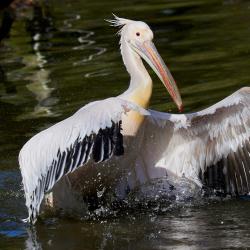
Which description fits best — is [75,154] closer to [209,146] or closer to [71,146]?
[71,146]

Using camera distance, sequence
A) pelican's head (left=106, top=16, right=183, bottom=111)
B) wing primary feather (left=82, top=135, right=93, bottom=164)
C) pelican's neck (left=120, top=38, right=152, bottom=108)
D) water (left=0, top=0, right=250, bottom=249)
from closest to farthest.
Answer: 1. wing primary feather (left=82, top=135, right=93, bottom=164)
2. water (left=0, top=0, right=250, bottom=249)
3. pelican's neck (left=120, top=38, right=152, bottom=108)
4. pelican's head (left=106, top=16, right=183, bottom=111)

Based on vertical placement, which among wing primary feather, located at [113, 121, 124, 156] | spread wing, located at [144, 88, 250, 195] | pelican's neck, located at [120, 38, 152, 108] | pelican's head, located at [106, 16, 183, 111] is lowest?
spread wing, located at [144, 88, 250, 195]

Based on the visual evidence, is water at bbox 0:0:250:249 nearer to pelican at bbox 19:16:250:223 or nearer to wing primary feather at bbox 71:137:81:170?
pelican at bbox 19:16:250:223

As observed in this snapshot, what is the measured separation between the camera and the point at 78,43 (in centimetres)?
1264

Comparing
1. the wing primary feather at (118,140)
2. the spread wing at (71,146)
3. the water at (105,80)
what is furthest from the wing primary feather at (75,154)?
the water at (105,80)

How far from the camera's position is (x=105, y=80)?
1012 cm

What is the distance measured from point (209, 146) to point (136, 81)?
763mm

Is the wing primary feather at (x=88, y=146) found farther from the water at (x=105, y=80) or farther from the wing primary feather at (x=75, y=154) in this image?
the water at (x=105, y=80)

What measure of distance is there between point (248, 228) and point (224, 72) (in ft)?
14.3

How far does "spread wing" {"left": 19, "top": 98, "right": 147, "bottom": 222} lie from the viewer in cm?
580

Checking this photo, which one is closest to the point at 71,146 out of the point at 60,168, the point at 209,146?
the point at 60,168

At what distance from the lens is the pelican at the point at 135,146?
5.91m

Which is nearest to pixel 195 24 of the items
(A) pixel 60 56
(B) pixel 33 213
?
(A) pixel 60 56

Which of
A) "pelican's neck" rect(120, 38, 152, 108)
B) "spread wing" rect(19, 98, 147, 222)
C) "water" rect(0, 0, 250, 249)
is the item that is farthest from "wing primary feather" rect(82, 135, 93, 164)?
"pelican's neck" rect(120, 38, 152, 108)
